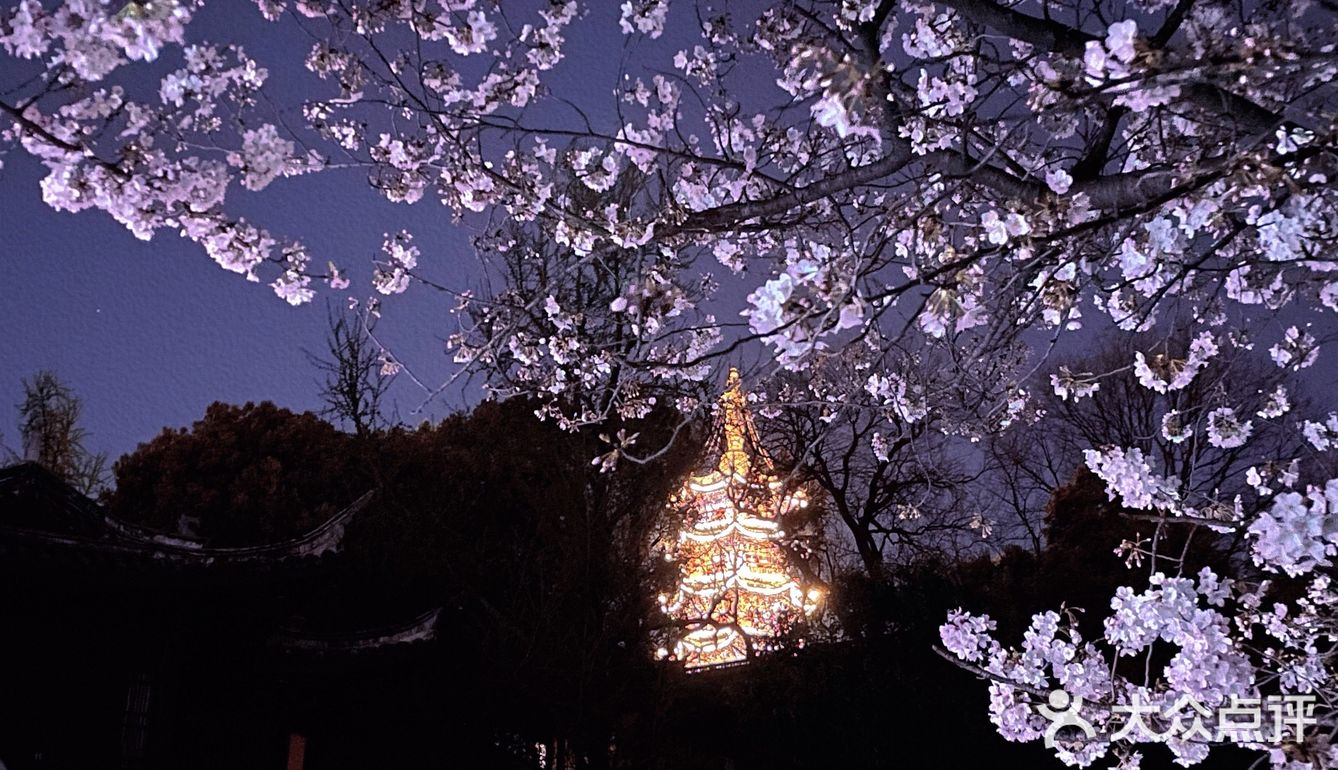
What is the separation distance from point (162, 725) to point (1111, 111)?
975cm

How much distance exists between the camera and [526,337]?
6.78 meters

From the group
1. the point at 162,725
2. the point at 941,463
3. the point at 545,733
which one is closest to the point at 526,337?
the point at 162,725

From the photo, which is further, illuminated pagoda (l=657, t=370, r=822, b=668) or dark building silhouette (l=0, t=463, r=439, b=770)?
illuminated pagoda (l=657, t=370, r=822, b=668)

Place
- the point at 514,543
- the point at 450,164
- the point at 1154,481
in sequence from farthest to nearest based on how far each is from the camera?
the point at 514,543 < the point at 450,164 < the point at 1154,481

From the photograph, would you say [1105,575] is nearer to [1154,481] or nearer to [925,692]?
[925,692]

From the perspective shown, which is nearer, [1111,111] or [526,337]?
[1111,111]

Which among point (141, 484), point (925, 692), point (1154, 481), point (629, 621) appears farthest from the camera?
point (141, 484)

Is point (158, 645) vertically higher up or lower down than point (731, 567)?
lower down

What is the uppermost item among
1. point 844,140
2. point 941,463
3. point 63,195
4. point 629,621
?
point 941,463

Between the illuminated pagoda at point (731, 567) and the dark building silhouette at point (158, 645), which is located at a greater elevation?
the illuminated pagoda at point (731, 567)

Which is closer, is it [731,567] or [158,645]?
[158,645]

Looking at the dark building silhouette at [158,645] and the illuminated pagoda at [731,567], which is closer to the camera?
the dark building silhouette at [158,645]

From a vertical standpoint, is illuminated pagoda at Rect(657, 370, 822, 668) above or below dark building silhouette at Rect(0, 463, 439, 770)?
above

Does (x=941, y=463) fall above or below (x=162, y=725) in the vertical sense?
above
